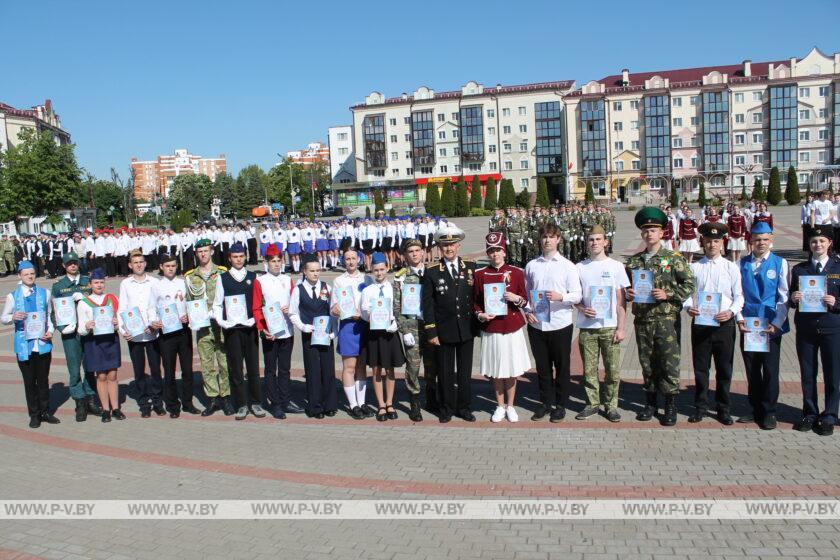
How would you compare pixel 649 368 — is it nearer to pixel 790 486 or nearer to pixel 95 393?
pixel 790 486

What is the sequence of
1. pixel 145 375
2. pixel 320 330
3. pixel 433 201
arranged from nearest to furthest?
pixel 320 330
pixel 145 375
pixel 433 201

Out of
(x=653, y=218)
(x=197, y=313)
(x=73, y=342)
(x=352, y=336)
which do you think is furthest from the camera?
(x=73, y=342)

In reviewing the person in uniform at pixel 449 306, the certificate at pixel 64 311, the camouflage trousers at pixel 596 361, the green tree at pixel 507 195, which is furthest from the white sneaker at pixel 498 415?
the green tree at pixel 507 195

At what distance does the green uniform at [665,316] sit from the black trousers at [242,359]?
14.3 ft

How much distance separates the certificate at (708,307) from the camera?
691 centimetres

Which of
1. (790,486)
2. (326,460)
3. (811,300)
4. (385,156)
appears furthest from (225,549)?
(385,156)

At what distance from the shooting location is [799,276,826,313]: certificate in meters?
6.57

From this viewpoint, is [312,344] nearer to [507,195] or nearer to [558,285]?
[558,285]

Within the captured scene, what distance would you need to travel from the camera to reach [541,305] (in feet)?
24.4

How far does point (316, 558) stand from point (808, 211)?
21.4 meters

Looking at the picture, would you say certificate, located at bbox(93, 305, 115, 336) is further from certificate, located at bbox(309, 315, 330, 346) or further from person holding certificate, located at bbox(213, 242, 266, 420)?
certificate, located at bbox(309, 315, 330, 346)

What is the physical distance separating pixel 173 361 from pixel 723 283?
6.27m

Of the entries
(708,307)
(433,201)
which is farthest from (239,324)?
(433,201)

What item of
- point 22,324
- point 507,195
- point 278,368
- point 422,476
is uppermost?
point 507,195
